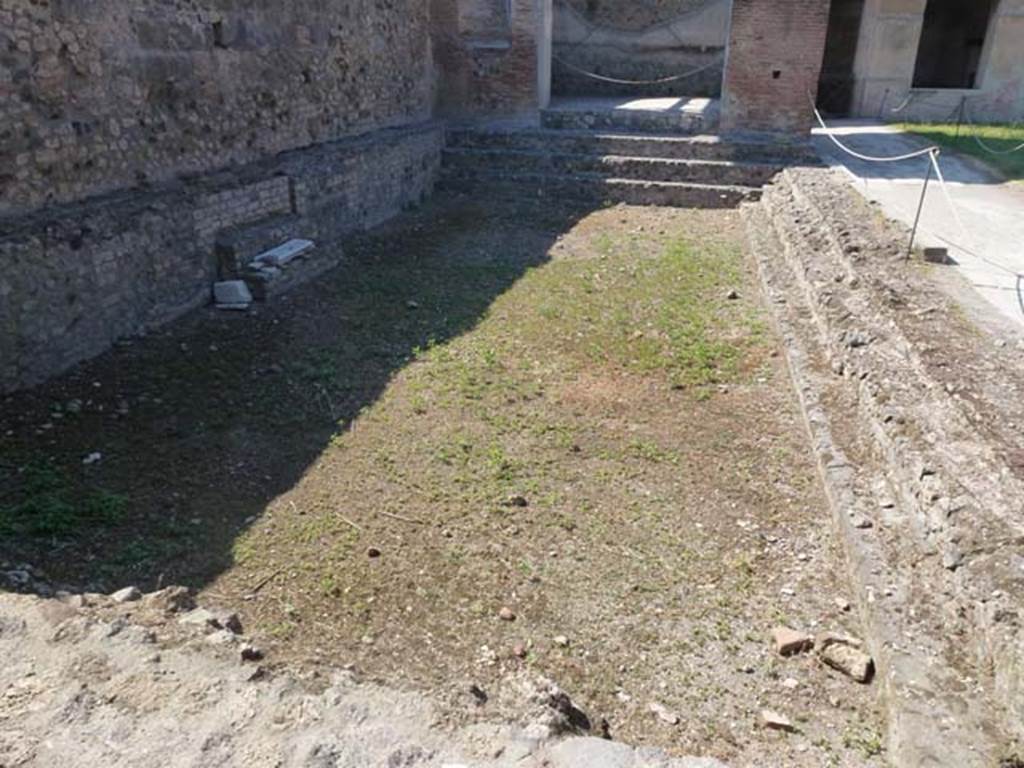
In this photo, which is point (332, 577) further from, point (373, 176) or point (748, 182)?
point (748, 182)

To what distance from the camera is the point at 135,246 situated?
6277mm

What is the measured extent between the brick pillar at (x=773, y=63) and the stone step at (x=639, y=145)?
41cm

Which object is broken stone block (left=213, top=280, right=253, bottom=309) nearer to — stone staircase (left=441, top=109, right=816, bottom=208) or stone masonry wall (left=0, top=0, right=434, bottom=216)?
stone masonry wall (left=0, top=0, right=434, bottom=216)

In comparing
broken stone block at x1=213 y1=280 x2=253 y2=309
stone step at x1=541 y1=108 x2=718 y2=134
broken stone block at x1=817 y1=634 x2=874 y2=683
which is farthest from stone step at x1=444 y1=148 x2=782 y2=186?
broken stone block at x1=817 y1=634 x2=874 y2=683

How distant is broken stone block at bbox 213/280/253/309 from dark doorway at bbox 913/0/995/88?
20800 mm

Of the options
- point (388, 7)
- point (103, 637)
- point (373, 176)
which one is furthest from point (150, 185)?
point (388, 7)

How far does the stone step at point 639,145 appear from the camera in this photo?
1209 cm

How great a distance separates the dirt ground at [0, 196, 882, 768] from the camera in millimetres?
3328

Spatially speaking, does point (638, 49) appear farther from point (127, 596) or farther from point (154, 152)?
point (127, 596)

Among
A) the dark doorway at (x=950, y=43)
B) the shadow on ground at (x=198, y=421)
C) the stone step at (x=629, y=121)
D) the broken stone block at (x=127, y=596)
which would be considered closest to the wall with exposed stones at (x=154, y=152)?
the shadow on ground at (x=198, y=421)

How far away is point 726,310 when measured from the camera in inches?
301

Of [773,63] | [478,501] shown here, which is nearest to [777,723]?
[478,501]

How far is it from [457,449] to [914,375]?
2890 millimetres

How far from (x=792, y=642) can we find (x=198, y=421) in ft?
12.4
